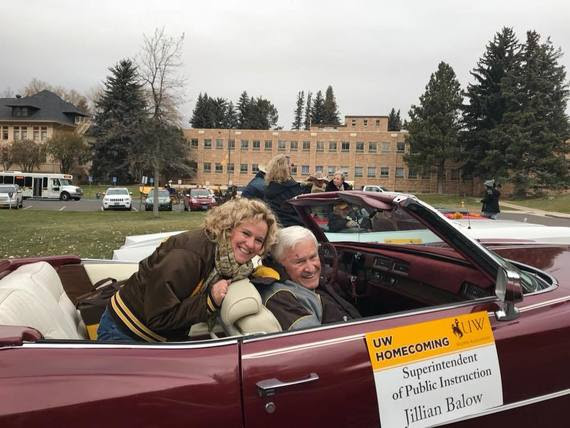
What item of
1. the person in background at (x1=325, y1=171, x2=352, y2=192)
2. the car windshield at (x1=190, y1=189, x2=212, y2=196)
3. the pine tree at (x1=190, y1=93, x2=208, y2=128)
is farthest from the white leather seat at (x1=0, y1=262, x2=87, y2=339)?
the pine tree at (x1=190, y1=93, x2=208, y2=128)

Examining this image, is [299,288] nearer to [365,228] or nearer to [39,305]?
[39,305]

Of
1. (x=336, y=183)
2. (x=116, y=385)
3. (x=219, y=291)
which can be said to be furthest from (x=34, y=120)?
(x=116, y=385)

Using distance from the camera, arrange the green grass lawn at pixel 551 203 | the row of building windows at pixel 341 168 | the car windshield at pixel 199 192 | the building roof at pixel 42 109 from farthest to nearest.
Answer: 1. the building roof at pixel 42 109
2. the row of building windows at pixel 341 168
3. the green grass lawn at pixel 551 203
4. the car windshield at pixel 199 192

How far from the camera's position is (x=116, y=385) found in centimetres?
149

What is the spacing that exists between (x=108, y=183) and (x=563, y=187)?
50878 millimetres

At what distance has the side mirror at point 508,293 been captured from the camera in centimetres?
196

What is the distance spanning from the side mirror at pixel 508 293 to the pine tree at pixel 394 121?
4172 inches

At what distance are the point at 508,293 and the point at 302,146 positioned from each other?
6580 centimetres

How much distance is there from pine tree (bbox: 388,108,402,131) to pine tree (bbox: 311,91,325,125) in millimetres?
15815

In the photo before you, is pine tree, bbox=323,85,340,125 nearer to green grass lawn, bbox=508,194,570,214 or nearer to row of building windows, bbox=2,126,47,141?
row of building windows, bbox=2,126,47,141

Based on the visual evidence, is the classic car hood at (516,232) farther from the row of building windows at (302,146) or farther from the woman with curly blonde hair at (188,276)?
the row of building windows at (302,146)

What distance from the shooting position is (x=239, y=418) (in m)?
1.53

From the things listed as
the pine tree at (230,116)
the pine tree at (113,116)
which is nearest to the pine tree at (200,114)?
the pine tree at (230,116)

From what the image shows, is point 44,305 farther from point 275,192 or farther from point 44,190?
point 44,190
